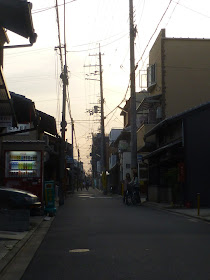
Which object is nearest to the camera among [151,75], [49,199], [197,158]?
[49,199]

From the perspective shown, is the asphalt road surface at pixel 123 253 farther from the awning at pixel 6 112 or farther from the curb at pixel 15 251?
the awning at pixel 6 112

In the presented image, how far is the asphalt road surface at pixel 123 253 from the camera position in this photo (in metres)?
6.47

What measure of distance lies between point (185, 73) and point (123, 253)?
2373 centimetres

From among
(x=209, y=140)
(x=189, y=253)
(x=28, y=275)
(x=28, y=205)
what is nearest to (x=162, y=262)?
(x=189, y=253)

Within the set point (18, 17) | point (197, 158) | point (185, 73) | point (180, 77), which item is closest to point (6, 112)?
point (18, 17)

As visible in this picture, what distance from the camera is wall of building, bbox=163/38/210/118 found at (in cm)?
2988

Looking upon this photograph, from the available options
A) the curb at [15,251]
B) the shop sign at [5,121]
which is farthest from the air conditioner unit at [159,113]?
the shop sign at [5,121]

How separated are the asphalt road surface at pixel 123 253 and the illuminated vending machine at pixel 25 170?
4.45m

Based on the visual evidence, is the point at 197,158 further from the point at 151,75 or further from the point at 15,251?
the point at 15,251

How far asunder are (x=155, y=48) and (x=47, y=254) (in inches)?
1013

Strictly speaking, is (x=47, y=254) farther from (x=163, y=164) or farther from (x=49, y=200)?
(x=163, y=164)

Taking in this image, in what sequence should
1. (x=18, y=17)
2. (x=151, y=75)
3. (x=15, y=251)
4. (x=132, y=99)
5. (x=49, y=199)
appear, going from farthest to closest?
(x=151, y=75), (x=132, y=99), (x=49, y=199), (x=18, y=17), (x=15, y=251)

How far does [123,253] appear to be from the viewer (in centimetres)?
798

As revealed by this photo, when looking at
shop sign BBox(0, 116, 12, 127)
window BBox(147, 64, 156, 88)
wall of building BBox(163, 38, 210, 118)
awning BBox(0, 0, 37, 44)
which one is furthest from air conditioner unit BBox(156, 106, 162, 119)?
awning BBox(0, 0, 37, 44)
